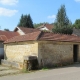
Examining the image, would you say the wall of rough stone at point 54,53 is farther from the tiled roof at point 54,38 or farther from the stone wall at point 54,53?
the tiled roof at point 54,38

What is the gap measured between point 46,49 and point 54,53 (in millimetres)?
1210

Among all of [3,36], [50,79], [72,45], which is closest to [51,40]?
[72,45]

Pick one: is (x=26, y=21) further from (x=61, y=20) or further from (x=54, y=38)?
(x=54, y=38)

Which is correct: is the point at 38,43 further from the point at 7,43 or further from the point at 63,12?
the point at 63,12

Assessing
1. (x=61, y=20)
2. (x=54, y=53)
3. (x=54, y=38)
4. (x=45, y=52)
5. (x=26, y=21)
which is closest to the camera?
(x=45, y=52)

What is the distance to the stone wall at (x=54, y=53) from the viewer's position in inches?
744

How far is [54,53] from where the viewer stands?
19922mm

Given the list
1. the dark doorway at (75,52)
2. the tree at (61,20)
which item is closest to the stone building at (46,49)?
the dark doorway at (75,52)

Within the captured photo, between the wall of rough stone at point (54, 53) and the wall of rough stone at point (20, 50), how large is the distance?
0.76m

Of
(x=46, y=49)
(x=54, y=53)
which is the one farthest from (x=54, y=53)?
(x=46, y=49)

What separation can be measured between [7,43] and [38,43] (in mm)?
7723

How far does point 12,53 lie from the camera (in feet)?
78.1

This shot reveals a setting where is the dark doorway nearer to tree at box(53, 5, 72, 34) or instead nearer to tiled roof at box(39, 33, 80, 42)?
tiled roof at box(39, 33, 80, 42)

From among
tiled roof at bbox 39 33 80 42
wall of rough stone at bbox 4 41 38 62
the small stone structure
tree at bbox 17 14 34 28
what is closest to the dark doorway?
the small stone structure
